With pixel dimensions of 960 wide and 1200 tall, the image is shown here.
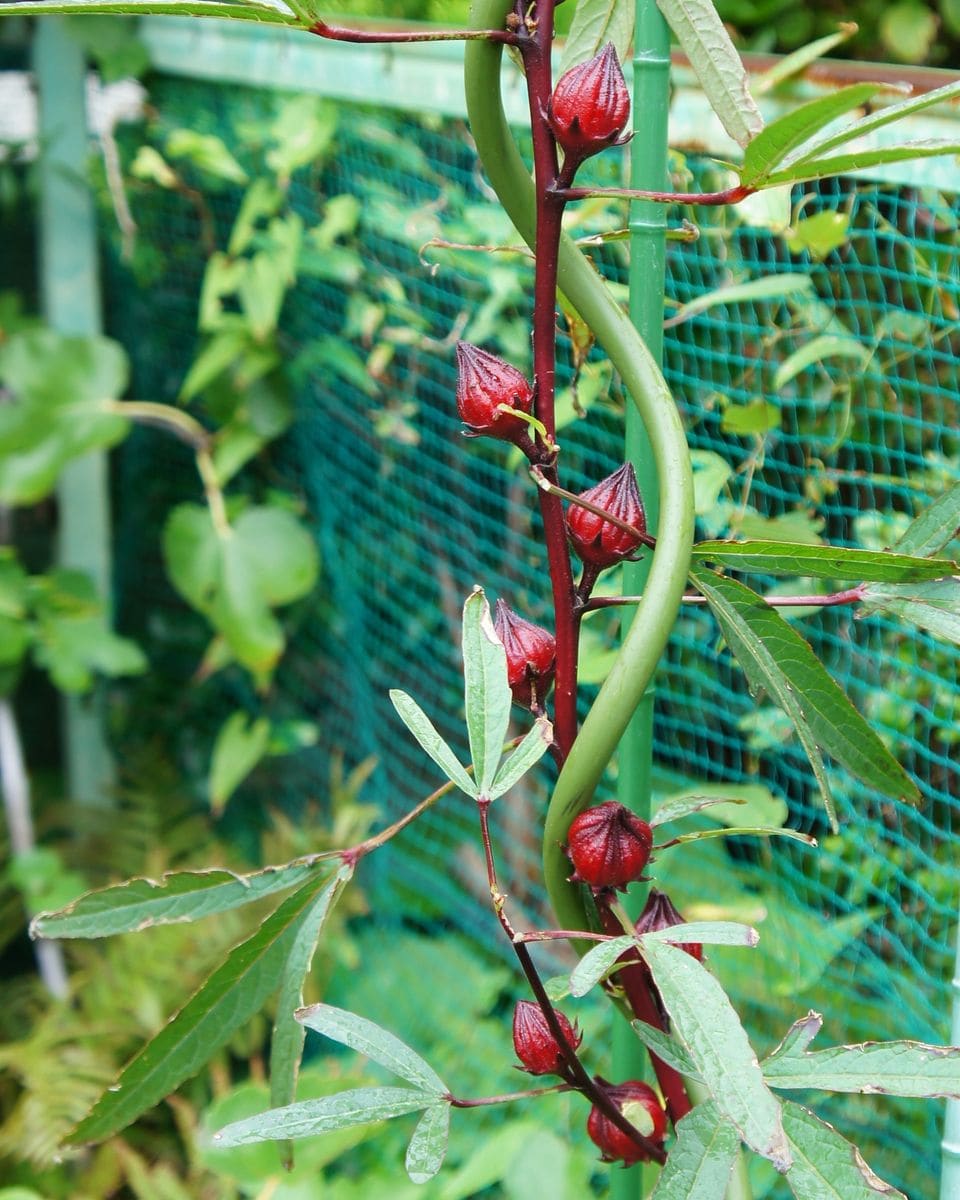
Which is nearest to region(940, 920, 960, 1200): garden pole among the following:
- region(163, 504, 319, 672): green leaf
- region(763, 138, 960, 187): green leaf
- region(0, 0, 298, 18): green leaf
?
region(763, 138, 960, 187): green leaf

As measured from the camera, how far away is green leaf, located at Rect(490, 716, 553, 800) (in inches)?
15.5

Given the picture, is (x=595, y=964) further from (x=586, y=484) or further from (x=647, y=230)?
(x=586, y=484)

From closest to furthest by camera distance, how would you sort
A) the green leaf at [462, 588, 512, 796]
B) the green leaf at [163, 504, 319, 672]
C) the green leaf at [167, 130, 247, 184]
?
the green leaf at [462, 588, 512, 796] < the green leaf at [167, 130, 247, 184] < the green leaf at [163, 504, 319, 672]

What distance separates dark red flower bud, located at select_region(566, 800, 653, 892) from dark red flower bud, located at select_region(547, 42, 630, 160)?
224 millimetres

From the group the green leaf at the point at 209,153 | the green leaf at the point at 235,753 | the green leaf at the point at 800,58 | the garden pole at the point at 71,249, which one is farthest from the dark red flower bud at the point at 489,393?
the garden pole at the point at 71,249

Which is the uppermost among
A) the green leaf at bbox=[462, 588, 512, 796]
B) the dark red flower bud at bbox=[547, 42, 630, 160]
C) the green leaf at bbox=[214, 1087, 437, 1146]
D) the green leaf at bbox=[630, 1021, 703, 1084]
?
the dark red flower bud at bbox=[547, 42, 630, 160]

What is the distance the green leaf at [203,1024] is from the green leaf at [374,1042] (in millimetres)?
75

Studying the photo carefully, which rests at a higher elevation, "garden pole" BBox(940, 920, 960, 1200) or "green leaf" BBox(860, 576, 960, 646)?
"green leaf" BBox(860, 576, 960, 646)

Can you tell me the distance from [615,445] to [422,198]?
0.45 metres

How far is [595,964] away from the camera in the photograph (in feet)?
1.15

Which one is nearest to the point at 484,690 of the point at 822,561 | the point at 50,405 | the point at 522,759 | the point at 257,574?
the point at 522,759

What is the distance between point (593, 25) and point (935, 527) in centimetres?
24

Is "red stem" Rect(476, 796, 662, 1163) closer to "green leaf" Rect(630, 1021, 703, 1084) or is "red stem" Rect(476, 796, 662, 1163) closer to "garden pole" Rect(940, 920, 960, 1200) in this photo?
"green leaf" Rect(630, 1021, 703, 1084)

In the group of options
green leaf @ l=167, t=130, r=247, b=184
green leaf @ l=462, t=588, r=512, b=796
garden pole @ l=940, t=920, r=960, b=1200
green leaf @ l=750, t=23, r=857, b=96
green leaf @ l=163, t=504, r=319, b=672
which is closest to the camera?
green leaf @ l=462, t=588, r=512, b=796
